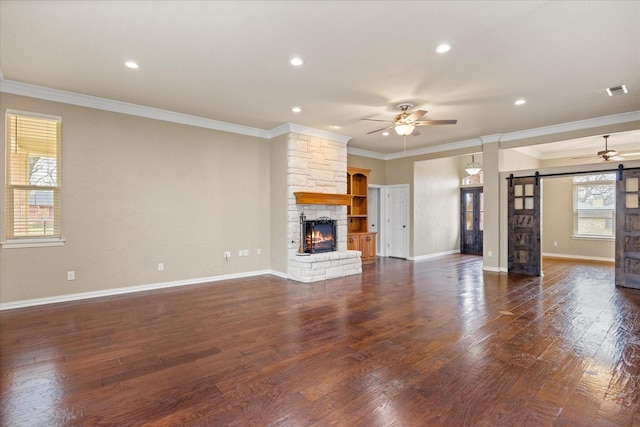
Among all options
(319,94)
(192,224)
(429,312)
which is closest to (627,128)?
(429,312)

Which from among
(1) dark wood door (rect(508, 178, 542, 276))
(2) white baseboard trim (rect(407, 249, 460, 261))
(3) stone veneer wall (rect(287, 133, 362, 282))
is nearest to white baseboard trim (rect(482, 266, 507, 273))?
(1) dark wood door (rect(508, 178, 542, 276))

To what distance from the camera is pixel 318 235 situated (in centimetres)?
683

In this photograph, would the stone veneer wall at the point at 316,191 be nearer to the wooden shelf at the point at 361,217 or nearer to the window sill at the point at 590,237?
the wooden shelf at the point at 361,217

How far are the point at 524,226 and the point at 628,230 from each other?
5.28 ft

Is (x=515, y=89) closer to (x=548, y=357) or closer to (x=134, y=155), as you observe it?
(x=548, y=357)

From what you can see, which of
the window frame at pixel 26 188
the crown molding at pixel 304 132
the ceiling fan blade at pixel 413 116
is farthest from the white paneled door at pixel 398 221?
the window frame at pixel 26 188

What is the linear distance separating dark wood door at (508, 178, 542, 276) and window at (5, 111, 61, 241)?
841cm

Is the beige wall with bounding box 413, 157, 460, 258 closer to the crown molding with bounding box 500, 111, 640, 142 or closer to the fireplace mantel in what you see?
the crown molding with bounding box 500, 111, 640, 142

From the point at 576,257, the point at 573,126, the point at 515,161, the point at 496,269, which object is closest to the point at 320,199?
the point at 496,269

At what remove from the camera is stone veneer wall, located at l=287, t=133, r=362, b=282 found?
623 cm

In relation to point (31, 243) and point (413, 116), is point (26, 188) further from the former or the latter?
point (413, 116)

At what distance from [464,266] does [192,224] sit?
251 inches

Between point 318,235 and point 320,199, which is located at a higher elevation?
point 320,199

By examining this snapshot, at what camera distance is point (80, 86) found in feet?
14.5
